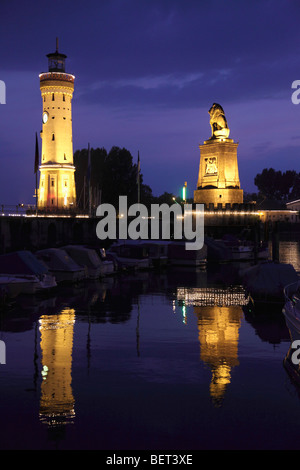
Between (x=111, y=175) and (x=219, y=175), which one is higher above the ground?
(x=111, y=175)

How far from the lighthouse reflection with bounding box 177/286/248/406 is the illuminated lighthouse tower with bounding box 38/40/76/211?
58.1 metres

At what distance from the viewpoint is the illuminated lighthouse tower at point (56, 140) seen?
99625mm

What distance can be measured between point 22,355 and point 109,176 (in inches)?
4058

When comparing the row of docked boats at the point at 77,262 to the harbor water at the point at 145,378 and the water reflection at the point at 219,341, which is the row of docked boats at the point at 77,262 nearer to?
the harbor water at the point at 145,378

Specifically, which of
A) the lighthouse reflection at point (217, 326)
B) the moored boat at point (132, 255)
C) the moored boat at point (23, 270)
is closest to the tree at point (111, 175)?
the moored boat at point (132, 255)

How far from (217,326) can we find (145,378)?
1115 centimetres

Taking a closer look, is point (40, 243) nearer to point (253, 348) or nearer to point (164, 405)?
point (253, 348)

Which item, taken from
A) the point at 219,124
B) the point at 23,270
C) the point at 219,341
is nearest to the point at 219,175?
the point at 219,124

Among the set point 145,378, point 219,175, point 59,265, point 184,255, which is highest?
point 219,175

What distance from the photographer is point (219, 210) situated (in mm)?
114562

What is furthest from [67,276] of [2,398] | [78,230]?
[78,230]

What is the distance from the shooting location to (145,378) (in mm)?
21406

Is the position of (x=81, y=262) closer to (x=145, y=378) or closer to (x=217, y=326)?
(x=217, y=326)

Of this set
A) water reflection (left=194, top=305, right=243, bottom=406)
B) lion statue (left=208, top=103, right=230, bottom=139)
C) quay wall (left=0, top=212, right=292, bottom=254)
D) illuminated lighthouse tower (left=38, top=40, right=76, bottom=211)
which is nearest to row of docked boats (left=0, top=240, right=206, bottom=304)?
quay wall (left=0, top=212, right=292, bottom=254)
